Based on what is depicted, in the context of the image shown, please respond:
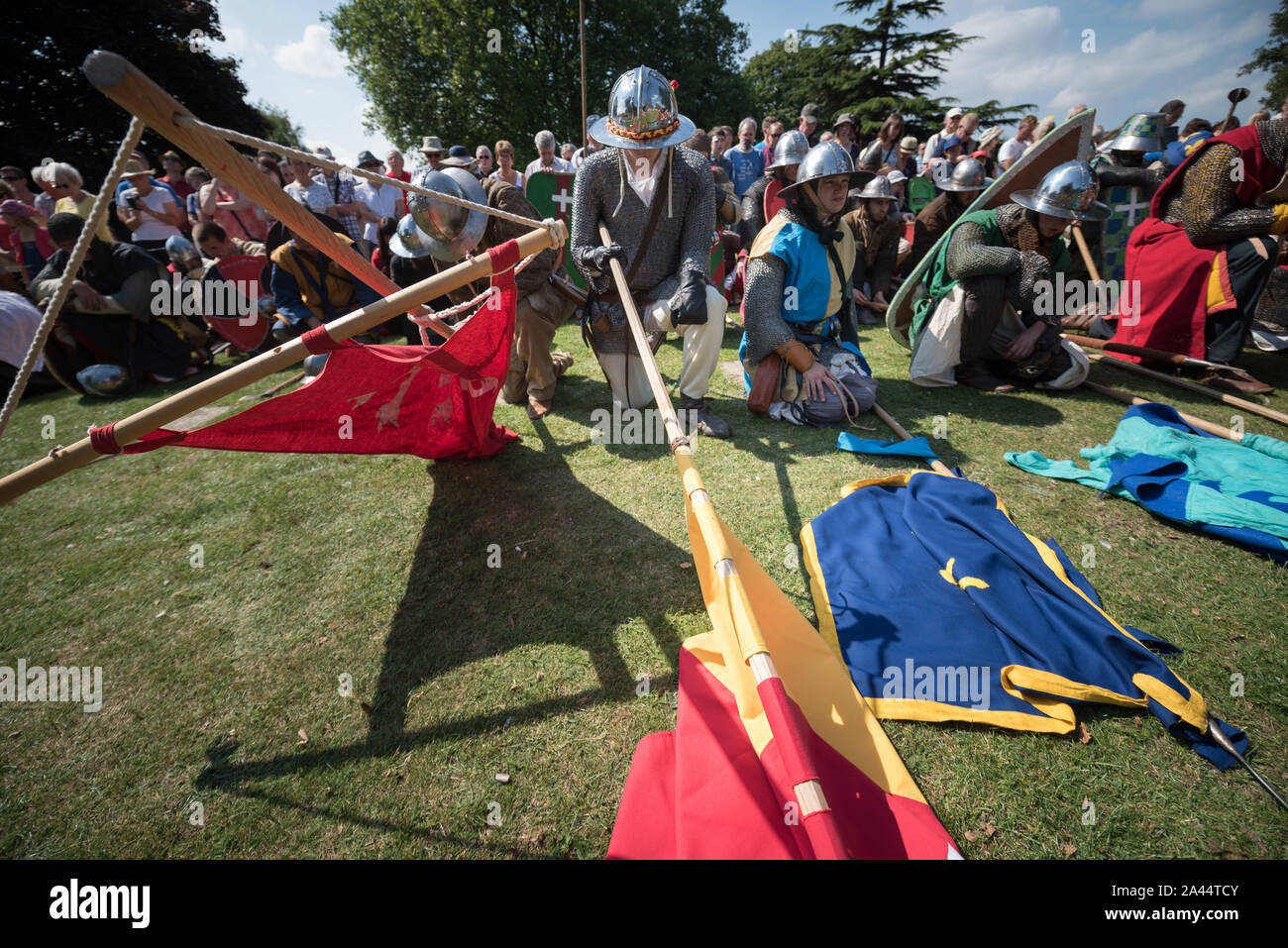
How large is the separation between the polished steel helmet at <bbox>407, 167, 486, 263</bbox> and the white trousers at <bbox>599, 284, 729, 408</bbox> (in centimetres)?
134

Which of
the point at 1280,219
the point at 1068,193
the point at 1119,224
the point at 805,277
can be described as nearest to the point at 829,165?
the point at 805,277

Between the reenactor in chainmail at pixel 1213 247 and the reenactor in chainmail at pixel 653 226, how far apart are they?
457 cm

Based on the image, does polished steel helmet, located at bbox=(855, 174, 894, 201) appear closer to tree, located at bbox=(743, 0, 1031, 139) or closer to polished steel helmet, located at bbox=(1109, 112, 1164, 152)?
polished steel helmet, located at bbox=(1109, 112, 1164, 152)

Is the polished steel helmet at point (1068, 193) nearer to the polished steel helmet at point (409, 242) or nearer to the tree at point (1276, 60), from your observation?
the polished steel helmet at point (409, 242)

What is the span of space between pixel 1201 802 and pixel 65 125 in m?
28.8

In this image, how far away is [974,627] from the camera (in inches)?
83.9

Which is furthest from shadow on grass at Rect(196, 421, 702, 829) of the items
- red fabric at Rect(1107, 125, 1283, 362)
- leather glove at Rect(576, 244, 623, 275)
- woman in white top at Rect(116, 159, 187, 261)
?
woman in white top at Rect(116, 159, 187, 261)

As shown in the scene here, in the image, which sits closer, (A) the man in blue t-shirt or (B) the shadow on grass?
(B) the shadow on grass

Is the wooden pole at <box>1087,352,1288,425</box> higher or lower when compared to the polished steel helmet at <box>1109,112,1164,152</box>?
lower

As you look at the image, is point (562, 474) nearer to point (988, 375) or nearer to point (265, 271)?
point (988, 375)

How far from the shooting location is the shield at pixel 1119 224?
6.07 metres

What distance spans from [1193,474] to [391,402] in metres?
4.76

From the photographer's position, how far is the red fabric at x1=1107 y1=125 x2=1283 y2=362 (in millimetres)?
4359

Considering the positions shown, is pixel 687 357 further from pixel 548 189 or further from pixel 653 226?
pixel 548 189
